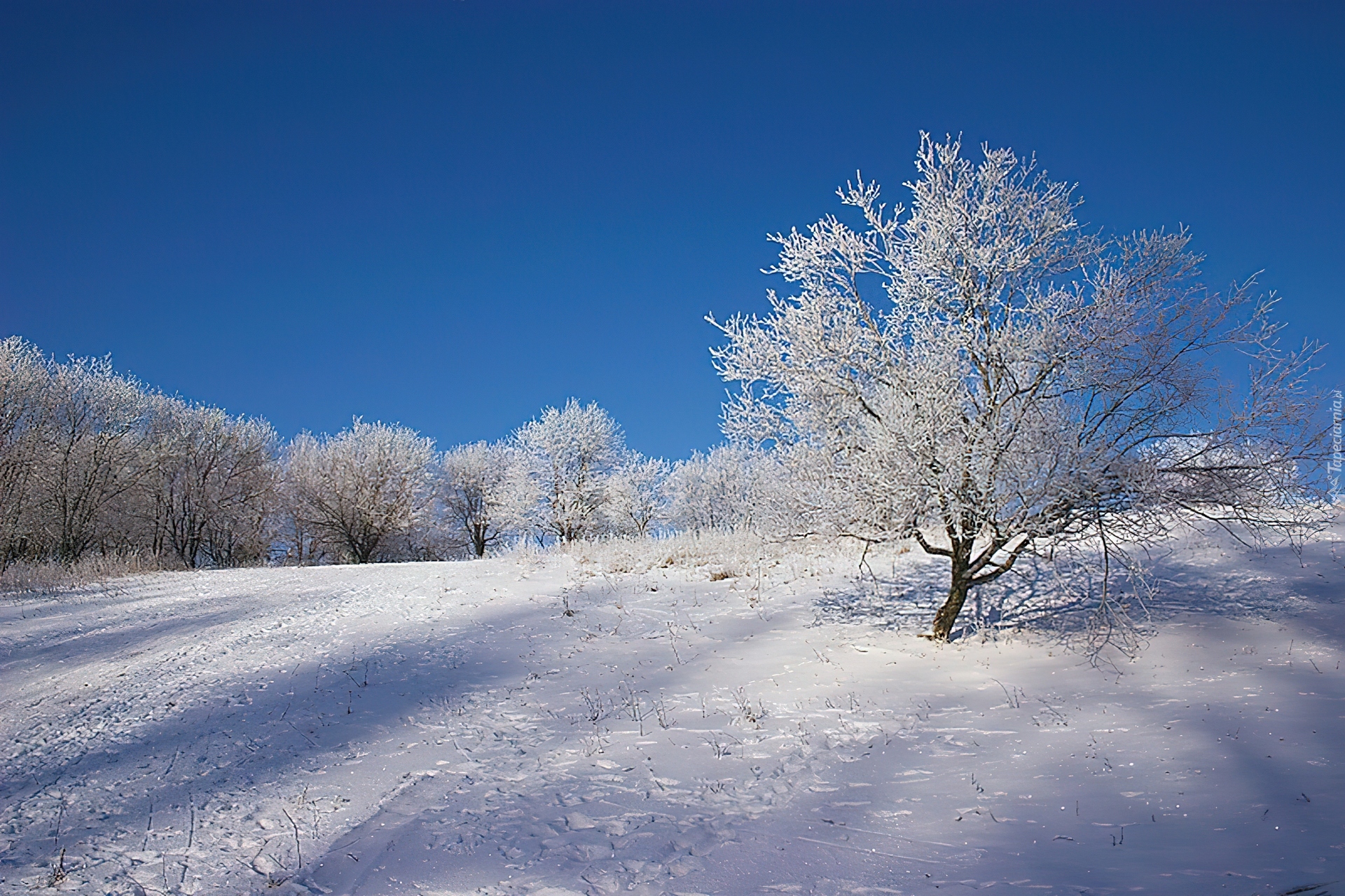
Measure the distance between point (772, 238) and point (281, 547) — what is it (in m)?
48.2

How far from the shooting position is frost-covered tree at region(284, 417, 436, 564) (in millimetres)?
46062

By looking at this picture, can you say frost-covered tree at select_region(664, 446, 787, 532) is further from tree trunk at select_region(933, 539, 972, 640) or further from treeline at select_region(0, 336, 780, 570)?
tree trunk at select_region(933, 539, 972, 640)

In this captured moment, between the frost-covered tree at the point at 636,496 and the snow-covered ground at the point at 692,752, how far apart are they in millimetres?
34956

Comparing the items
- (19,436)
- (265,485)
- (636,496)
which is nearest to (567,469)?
(636,496)

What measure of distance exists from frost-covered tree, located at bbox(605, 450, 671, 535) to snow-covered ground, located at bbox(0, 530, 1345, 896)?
1376 inches

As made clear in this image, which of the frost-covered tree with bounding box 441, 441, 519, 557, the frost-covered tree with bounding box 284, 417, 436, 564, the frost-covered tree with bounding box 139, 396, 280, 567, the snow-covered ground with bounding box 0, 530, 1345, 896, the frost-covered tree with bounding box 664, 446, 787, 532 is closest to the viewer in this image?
the snow-covered ground with bounding box 0, 530, 1345, 896

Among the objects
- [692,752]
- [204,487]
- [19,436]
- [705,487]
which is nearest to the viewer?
[692,752]

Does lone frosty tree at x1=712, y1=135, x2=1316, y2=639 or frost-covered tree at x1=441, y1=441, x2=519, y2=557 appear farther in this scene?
frost-covered tree at x1=441, y1=441, x2=519, y2=557

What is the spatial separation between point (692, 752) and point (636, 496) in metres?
46.1

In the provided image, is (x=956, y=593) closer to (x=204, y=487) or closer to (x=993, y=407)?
(x=993, y=407)

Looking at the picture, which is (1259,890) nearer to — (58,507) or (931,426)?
(931,426)

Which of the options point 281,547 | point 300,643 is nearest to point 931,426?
point 300,643

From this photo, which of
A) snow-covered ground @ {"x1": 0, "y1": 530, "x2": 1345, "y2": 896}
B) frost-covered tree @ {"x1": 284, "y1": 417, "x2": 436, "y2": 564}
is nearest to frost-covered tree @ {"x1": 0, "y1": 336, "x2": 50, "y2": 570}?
frost-covered tree @ {"x1": 284, "y1": 417, "x2": 436, "y2": 564}

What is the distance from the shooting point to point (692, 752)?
7.58 meters
